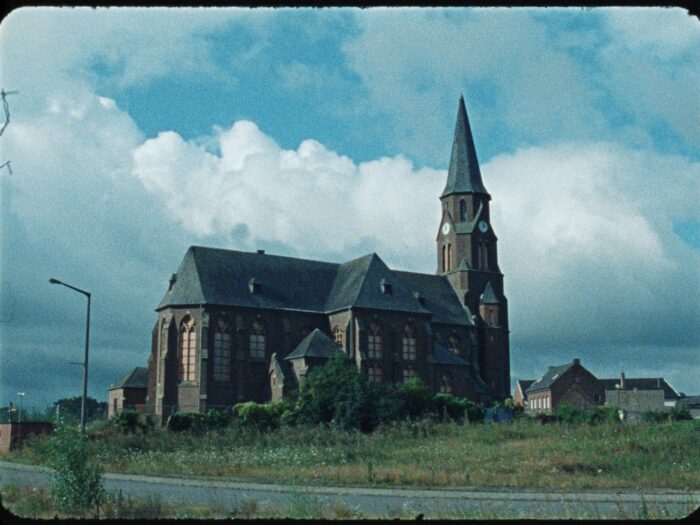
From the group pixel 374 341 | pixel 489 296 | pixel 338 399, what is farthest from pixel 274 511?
pixel 489 296

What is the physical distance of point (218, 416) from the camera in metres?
49.0

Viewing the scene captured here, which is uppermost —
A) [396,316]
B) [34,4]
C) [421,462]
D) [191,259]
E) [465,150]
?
[465,150]

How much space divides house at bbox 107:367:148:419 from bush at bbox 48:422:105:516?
5939 centimetres

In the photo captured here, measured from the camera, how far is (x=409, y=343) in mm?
65125

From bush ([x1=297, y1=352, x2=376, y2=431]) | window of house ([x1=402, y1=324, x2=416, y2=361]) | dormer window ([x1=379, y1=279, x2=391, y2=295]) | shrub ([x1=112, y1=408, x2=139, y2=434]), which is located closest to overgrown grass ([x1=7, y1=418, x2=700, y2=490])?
shrub ([x1=112, y1=408, x2=139, y2=434])

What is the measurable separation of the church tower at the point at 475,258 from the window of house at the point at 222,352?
25220 millimetres

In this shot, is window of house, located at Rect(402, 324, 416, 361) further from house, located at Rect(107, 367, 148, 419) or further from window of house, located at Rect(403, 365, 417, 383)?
house, located at Rect(107, 367, 148, 419)

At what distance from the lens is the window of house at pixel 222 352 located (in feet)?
198

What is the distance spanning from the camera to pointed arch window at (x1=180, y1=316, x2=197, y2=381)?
5994 centimetres

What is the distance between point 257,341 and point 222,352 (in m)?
3.06

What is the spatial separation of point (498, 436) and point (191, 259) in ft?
118

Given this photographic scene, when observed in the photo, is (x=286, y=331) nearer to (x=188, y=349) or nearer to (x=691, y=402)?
(x=188, y=349)

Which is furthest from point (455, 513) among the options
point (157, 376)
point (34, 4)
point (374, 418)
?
point (157, 376)

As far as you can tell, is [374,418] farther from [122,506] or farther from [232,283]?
[122,506]
